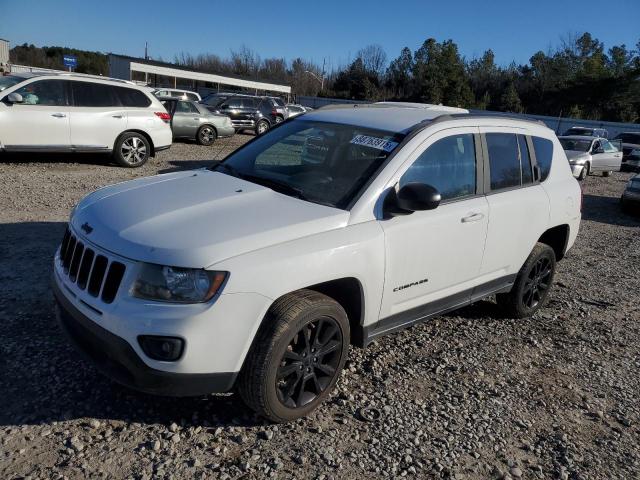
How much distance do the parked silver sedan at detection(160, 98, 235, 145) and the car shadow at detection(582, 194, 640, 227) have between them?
11.2 meters

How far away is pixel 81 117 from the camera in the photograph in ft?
34.3

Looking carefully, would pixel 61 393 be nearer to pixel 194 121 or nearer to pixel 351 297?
pixel 351 297

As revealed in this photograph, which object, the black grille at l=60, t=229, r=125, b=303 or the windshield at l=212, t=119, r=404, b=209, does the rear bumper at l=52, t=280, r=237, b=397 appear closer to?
the black grille at l=60, t=229, r=125, b=303

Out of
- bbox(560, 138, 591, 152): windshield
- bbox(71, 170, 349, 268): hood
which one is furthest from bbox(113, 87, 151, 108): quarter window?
bbox(560, 138, 591, 152): windshield

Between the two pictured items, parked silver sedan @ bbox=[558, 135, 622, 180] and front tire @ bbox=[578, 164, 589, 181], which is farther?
parked silver sedan @ bbox=[558, 135, 622, 180]

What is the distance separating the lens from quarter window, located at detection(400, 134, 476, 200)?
145 inches

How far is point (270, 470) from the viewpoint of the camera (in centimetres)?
280

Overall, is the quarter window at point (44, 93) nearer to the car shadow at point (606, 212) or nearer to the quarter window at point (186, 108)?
the quarter window at point (186, 108)

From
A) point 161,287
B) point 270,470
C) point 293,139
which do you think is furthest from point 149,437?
point 293,139

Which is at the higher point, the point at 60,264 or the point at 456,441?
the point at 60,264

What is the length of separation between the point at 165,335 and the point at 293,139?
2.20m

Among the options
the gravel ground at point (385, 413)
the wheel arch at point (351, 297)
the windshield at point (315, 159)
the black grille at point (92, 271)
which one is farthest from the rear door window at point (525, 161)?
the black grille at point (92, 271)

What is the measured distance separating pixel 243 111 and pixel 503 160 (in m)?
18.9

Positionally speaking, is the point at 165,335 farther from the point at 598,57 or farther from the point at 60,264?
the point at 598,57
